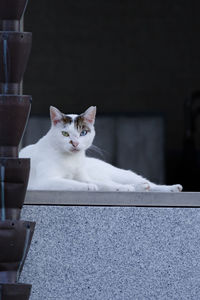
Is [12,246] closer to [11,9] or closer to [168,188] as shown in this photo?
[11,9]

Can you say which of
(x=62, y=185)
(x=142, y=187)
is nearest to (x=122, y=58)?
(x=142, y=187)

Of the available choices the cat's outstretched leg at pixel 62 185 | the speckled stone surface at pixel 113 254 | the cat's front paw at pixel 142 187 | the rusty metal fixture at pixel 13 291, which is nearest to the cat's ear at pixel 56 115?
the cat's outstretched leg at pixel 62 185

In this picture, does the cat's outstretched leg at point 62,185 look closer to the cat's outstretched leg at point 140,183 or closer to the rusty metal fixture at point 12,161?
the cat's outstretched leg at point 140,183

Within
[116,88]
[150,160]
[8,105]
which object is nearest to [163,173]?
[150,160]

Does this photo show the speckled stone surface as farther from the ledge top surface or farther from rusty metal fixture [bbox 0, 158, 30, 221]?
rusty metal fixture [bbox 0, 158, 30, 221]

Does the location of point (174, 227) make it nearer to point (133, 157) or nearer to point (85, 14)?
point (133, 157)

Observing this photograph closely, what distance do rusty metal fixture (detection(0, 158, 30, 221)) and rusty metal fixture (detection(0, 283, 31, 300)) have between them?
17cm

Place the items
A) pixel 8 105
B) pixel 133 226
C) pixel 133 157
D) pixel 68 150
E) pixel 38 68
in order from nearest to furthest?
1. pixel 8 105
2. pixel 133 226
3. pixel 68 150
4. pixel 133 157
5. pixel 38 68

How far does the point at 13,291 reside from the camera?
180 centimetres

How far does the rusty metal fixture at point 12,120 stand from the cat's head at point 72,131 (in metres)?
0.74

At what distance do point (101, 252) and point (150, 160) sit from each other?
405cm

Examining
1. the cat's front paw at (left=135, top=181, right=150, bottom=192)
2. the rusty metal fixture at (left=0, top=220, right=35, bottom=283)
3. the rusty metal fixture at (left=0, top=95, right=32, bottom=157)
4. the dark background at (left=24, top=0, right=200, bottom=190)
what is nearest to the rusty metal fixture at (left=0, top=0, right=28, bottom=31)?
the rusty metal fixture at (left=0, top=95, right=32, bottom=157)

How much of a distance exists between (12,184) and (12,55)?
1.10ft

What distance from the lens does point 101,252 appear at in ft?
7.29
